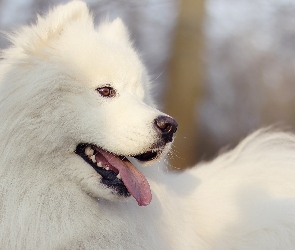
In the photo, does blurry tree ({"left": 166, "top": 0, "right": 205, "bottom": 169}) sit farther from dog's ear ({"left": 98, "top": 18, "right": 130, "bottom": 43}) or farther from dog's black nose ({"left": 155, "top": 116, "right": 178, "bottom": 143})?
dog's black nose ({"left": 155, "top": 116, "right": 178, "bottom": 143})

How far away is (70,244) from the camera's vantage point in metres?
2.60

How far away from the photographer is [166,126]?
252 cm

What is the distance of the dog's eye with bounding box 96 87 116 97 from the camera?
2.65 m

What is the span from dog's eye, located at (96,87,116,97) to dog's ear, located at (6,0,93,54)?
0.42 m

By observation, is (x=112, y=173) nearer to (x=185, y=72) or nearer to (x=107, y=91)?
(x=107, y=91)

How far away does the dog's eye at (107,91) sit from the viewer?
2648 millimetres

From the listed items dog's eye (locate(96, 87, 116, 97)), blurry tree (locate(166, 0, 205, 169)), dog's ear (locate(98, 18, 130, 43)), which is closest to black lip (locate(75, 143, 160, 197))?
dog's eye (locate(96, 87, 116, 97))

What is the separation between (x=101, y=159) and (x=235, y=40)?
6200mm

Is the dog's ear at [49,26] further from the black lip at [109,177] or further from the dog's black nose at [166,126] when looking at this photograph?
A: the dog's black nose at [166,126]

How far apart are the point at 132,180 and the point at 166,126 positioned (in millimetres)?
367

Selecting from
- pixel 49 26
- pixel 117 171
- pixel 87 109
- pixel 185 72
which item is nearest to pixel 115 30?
pixel 49 26

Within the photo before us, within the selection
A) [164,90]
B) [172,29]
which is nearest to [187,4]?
[172,29]

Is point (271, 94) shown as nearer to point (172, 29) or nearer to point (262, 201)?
point (172, 29)

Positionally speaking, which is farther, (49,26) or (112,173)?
(49,26)
